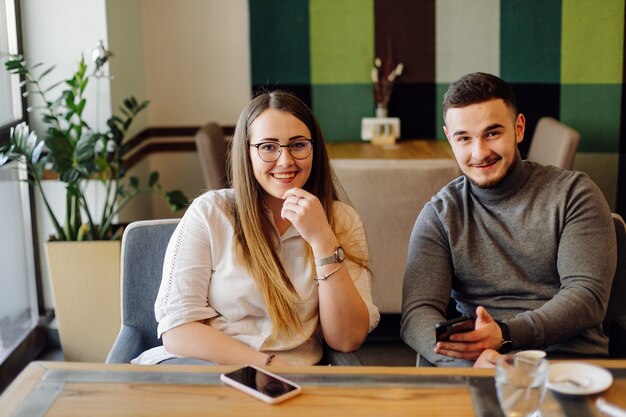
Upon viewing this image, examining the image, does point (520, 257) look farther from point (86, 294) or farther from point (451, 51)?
point (451, 51)

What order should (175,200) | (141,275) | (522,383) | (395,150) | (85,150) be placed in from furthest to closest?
(395,150), (175,200), (85,150), (141,275), (522,383)

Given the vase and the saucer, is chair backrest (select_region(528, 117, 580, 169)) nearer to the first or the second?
the vase

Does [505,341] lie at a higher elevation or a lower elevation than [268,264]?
lower

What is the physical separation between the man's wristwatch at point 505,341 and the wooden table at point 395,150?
2030mm

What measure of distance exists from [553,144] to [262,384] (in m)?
2.55

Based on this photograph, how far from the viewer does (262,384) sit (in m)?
1.70

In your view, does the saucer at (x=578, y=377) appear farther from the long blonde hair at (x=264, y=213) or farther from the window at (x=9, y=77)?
the window at (x=9, y=77)

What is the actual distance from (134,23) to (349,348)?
105 inches

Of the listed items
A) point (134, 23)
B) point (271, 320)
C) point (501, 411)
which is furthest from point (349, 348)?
point (134, 23)

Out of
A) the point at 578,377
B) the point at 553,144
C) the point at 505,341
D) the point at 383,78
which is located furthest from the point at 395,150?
the point at 578,377

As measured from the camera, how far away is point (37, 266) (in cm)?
383

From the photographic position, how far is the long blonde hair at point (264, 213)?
2141 millimetres

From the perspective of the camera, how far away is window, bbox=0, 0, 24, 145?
11.6ft

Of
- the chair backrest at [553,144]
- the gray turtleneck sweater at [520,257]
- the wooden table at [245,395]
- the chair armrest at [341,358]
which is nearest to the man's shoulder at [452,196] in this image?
the gray turtleneck sweater at [520,257]
